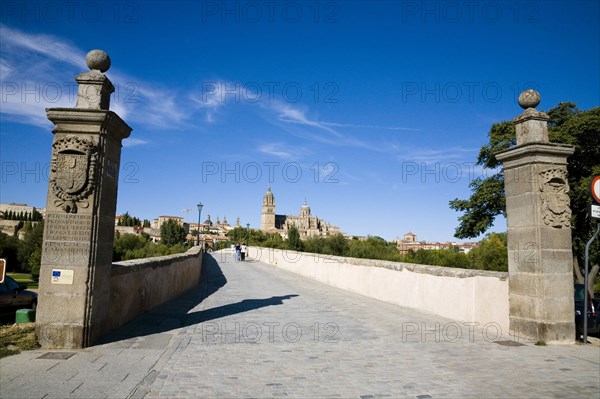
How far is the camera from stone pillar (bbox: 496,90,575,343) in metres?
6.41

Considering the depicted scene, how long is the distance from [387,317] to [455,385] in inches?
167

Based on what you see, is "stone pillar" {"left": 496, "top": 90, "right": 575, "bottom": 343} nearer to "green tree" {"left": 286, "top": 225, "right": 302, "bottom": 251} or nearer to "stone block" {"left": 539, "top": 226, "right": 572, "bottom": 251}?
"stone block" {"left": 539, "top": 226, "right": 572, "bottom": 251}

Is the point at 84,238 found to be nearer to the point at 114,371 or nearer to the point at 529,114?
the point at 114,371

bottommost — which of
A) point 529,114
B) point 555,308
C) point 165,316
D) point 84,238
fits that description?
point 165,316

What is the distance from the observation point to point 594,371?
4930 mm

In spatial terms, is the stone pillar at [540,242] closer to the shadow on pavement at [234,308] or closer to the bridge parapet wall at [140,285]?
the shadow on pavement at [234,308]

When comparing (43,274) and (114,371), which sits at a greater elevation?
(43,274)

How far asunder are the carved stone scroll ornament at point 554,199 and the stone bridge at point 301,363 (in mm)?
2008

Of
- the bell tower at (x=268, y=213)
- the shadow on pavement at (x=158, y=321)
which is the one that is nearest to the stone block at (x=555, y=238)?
the shadow on pavement at (x=158, y=321)

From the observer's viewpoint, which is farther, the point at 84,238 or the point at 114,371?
the point at 84,238

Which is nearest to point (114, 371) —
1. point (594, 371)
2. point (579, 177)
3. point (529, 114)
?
point (594, 371)

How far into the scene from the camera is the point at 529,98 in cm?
719

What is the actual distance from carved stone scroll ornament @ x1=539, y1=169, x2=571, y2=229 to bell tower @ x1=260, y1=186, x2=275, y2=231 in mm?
169579

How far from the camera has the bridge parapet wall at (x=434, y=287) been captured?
725 centimetres
